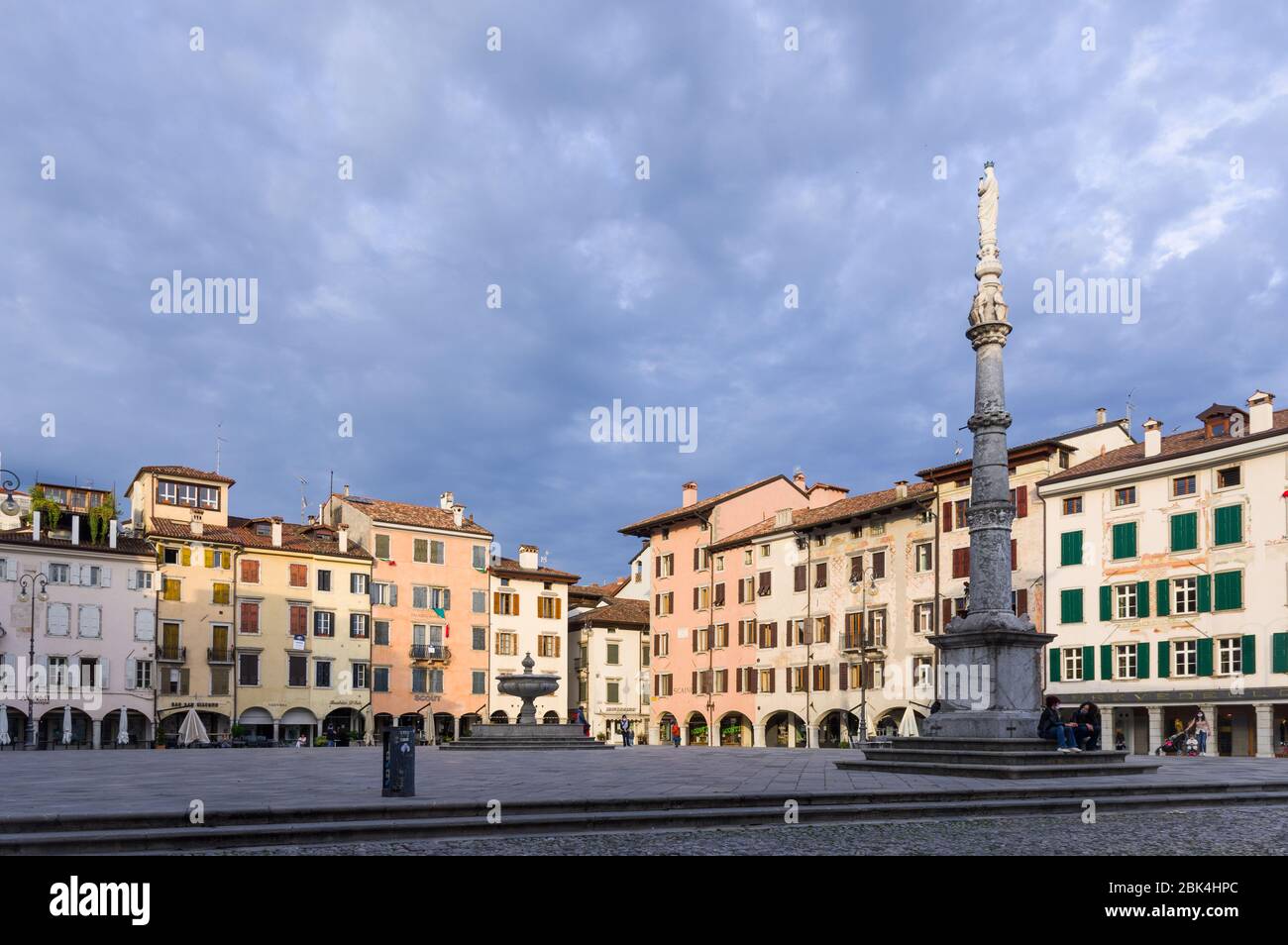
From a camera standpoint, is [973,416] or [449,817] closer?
[449,817]

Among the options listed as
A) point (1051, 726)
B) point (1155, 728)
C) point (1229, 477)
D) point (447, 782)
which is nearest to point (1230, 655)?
point (1155, 728)

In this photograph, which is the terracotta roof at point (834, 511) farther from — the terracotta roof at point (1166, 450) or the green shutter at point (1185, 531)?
the green shutter at point (1185, 531)

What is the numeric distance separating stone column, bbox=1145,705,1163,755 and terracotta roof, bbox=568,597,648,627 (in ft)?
121

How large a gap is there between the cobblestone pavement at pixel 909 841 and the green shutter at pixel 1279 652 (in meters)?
29.9

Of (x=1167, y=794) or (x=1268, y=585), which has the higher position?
(x=1268, y=585)

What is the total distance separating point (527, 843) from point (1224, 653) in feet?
126

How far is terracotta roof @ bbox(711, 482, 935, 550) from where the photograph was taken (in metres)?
56.9

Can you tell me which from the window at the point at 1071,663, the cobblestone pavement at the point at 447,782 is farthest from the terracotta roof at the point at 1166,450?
the cobblestone pavement at the point at 447,782

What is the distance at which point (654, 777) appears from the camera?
67.6ft

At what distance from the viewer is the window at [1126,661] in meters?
48.0

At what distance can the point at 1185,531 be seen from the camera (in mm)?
46531
